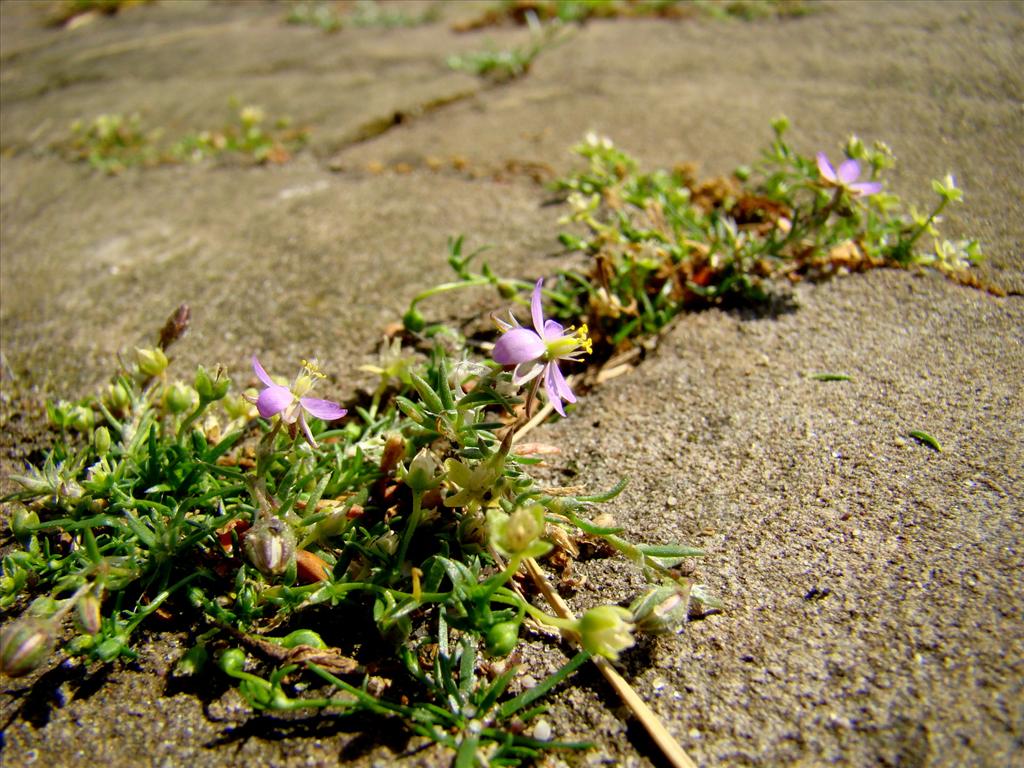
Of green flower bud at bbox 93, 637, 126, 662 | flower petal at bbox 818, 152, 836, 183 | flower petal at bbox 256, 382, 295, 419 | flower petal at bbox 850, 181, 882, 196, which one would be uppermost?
flower petal at bbox 818, 152, 836, 183

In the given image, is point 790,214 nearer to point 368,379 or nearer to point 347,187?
point 368,379

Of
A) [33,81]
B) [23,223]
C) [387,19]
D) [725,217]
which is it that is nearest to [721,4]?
[387,19]

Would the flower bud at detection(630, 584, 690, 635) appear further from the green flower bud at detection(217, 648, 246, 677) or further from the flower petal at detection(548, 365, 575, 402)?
the green flower bud at detection(217, 648, 246, 677)

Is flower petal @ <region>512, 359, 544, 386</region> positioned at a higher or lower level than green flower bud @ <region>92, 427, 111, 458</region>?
higher

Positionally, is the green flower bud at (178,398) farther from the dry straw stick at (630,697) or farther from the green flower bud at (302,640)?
the dry straw stick at (630,697)

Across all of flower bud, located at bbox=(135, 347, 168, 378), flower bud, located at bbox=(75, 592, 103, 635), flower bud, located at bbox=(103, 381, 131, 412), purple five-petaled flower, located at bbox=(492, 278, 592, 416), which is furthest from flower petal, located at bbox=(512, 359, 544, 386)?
flower bud, located at bbox=(103, 381, 131, 412)
